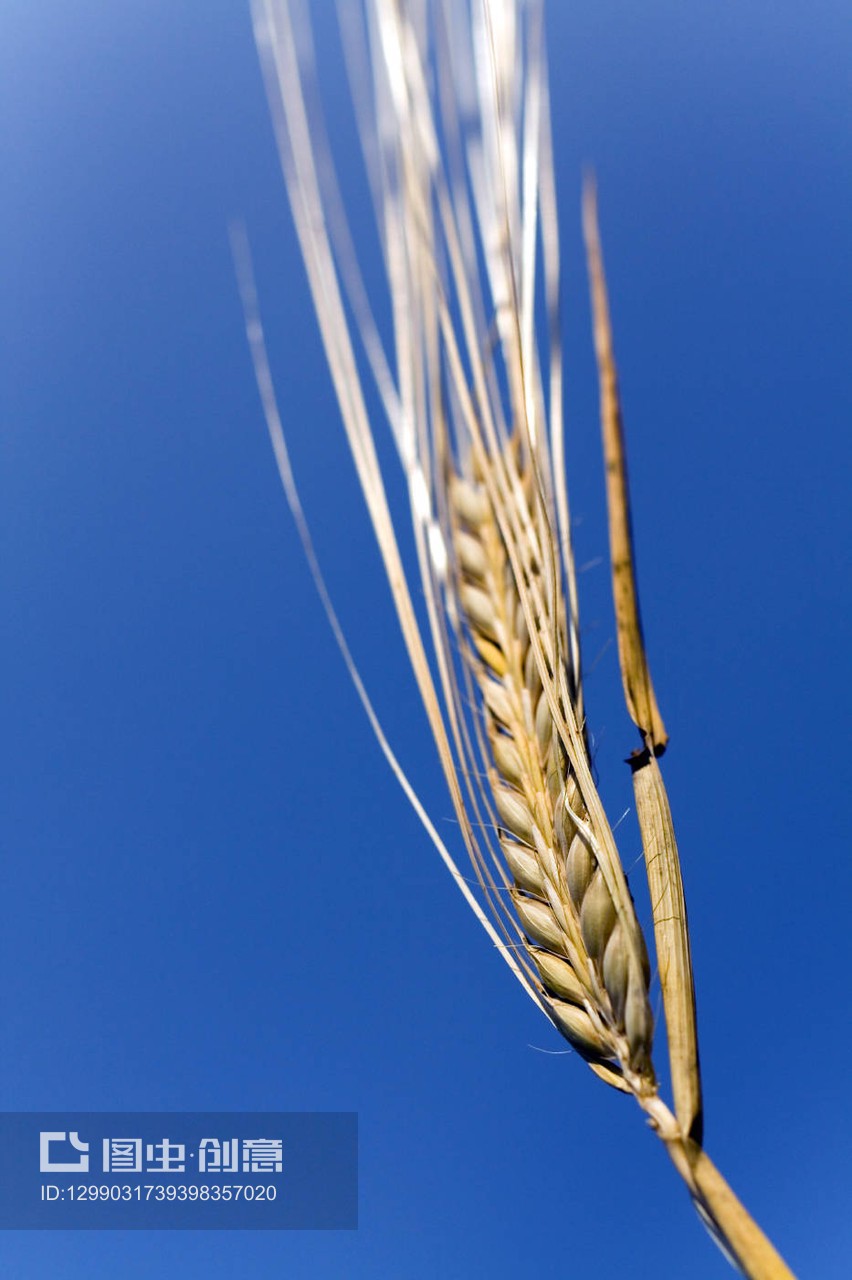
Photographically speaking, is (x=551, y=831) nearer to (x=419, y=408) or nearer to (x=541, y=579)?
(x=541, y=579)

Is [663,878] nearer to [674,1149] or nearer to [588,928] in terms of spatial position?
[588,928]

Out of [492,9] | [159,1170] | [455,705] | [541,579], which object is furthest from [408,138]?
[159,1170]

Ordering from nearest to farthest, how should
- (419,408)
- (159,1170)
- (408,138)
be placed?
(408,138) < (419,408) < (159,1170)

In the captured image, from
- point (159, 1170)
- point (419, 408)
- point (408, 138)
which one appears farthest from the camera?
point (159, 1170)

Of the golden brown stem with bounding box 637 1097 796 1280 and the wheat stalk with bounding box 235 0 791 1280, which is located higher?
the wheat stalk with bounding box 235 0 791 1280

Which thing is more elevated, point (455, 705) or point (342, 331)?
point (342, 331)

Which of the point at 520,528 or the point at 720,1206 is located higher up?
the point at 520,528

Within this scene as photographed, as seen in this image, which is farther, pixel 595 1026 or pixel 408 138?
pixel 595 1026

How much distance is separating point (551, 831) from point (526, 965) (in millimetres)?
144

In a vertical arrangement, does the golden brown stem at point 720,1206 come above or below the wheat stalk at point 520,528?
below

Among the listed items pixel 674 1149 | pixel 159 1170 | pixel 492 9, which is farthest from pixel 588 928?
pixel 159 1170

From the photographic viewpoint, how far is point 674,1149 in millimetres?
620

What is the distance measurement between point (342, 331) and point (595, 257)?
235 millimetres

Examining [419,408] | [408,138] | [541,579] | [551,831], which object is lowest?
[551,831]
